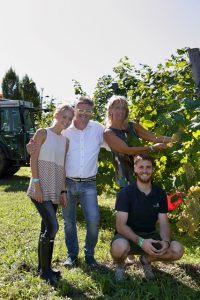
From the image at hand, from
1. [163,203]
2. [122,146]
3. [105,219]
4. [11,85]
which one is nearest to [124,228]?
[163,203]

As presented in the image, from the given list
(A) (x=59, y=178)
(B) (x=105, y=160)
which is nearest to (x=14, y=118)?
(B) (x=105, y=160)

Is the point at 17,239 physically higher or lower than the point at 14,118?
lower

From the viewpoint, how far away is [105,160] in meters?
6.01

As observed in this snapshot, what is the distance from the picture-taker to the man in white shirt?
3992 millimetres

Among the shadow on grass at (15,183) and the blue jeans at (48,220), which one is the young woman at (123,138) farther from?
the shadow on grass at (15,183)

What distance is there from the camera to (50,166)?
3812 mm

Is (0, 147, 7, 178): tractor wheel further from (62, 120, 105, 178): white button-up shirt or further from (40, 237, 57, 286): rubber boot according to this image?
(40, 237, 57, 286): rubber boot

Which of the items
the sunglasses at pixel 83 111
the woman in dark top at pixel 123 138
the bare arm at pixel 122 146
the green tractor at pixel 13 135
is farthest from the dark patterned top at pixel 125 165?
the green tractor at pixel 13 135

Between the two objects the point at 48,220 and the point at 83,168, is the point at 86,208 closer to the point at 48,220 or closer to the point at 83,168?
the point at 83,168

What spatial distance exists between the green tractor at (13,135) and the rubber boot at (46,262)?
857cm

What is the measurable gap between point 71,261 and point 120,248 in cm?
83

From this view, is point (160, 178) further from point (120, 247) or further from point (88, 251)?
point (120, 247)

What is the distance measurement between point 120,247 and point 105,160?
8.40 ft

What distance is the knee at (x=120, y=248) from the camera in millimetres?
3532
